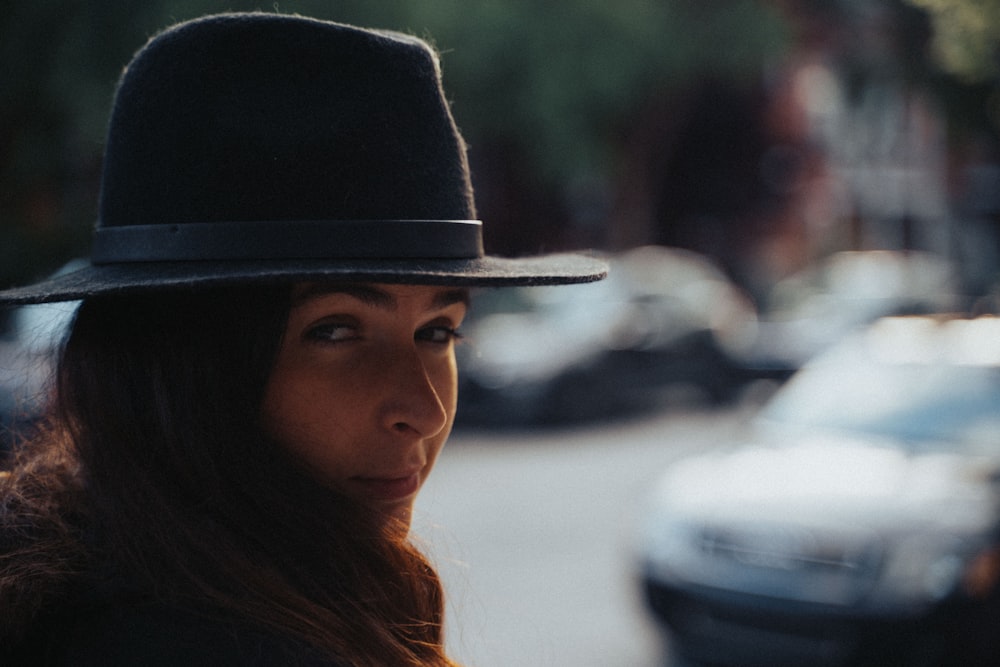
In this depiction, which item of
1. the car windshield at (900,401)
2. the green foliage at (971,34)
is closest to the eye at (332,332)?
the green foliage at (971,34)

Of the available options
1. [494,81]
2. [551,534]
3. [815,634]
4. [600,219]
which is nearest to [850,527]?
[815,634]

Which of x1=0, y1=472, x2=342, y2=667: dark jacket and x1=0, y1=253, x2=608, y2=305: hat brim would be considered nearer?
x1=0, y1=472, x2=342, y2=667: dark jacket

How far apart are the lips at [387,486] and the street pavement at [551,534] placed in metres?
0.09

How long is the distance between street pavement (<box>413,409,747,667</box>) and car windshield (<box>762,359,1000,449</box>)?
47cm

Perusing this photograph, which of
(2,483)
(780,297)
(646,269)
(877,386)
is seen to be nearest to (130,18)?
(877,386)

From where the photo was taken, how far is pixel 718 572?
4.82 m

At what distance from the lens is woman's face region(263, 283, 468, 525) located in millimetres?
1371

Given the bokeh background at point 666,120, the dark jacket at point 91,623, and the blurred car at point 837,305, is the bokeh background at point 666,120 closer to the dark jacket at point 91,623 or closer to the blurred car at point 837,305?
the dark jacket at point 91,623

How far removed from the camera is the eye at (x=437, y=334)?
1.58 meters

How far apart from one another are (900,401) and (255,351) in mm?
4831

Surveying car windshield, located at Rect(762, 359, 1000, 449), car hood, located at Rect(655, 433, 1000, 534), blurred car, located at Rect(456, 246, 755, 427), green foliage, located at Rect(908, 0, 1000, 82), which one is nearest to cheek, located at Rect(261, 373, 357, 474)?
green foliage, located at Rect(908, 0, 1000, 82)

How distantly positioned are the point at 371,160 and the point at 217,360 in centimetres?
33

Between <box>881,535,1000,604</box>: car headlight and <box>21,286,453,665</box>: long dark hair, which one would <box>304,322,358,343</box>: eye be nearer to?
<box>21,286,453,665</box>: long dark hair

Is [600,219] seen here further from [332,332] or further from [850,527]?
[332,332]
